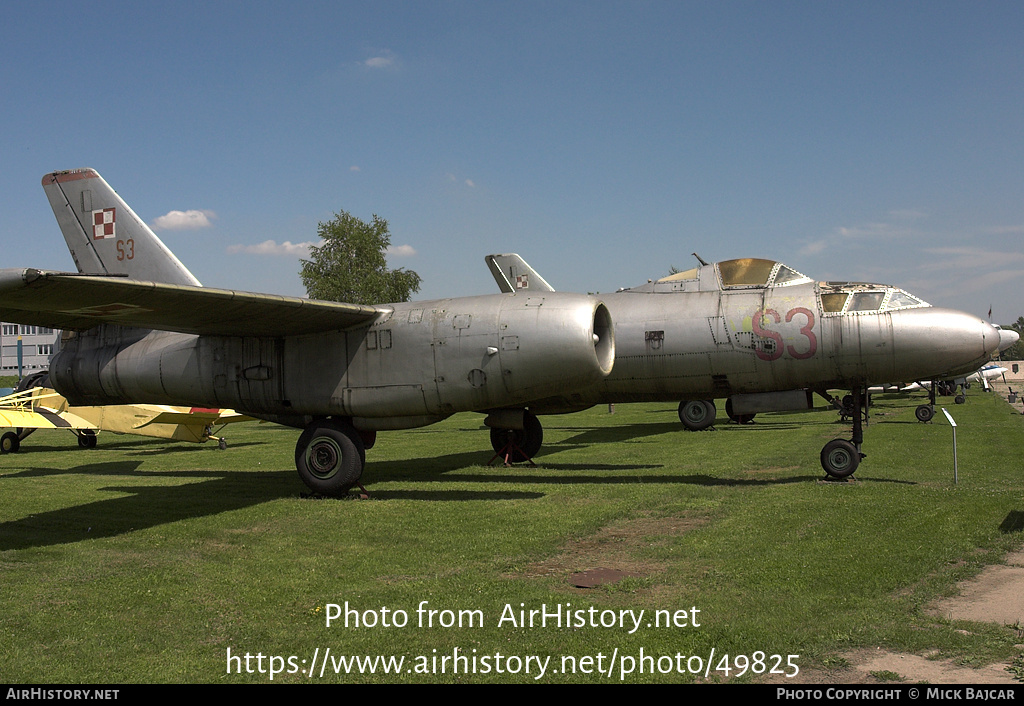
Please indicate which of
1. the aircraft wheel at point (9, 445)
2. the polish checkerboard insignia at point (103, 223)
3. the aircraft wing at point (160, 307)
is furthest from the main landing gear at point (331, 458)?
the aircraft wheel at point (9, 445)

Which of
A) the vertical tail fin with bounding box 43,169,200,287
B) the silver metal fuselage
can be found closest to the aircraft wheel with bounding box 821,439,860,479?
the silver metal fuselage

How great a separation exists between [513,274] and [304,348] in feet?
38.8

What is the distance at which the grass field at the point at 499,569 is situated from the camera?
5.03m

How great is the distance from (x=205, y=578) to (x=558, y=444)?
581 inches

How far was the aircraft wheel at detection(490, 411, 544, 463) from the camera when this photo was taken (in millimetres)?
16464

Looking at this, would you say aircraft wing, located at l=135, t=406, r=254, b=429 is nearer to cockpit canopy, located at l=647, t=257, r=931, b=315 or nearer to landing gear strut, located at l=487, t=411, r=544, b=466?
landing gear strut, located at l=487, t=411, r=544, b=466

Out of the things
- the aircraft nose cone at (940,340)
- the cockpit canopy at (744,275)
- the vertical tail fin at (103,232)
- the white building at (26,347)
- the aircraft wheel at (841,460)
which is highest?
the white building at (26,347)

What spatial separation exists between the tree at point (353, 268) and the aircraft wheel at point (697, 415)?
79.5 ft

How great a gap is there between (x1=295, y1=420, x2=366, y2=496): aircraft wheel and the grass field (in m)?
0.33

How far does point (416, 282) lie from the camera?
49531mm

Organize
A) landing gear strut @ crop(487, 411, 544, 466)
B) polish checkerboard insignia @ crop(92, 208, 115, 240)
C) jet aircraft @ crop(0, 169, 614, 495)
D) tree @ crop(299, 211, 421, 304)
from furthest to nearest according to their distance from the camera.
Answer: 1. tree @ crop(299, 211, 421, 304)
2. landing gear strut @ crop(487, 411, 544, 466)
3. polish checkerboard insignia @ crop(92, 208, 115, 240)
4. jet aircraft @ crop(0, 169, 614, 495)

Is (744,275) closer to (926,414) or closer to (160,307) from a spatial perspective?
(160,307)

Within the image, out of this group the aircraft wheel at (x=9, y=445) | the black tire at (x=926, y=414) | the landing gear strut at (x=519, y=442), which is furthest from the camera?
the black tire at (x=926, y=414)

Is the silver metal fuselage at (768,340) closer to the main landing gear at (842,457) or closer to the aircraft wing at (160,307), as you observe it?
the main landing gear at (842,457)
